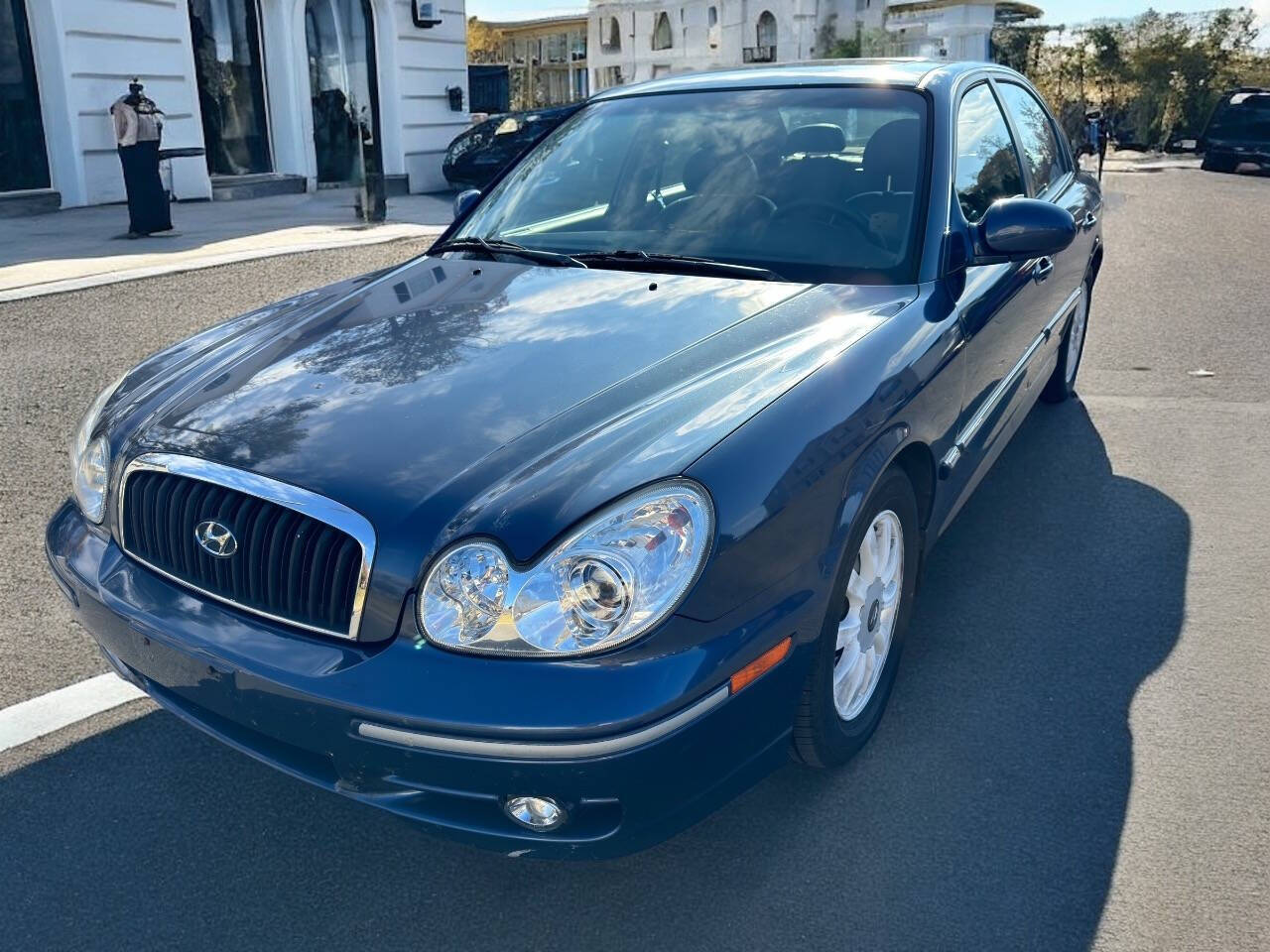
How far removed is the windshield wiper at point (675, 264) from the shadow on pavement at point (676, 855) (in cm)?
125

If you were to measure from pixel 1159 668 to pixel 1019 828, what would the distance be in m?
0.99

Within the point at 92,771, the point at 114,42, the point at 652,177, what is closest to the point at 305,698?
the point at 92,771

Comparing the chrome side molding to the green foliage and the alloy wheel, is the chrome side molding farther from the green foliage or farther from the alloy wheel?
the green foliage

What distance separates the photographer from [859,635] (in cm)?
279

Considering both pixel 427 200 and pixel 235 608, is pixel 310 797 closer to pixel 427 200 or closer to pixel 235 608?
pixel 235 608

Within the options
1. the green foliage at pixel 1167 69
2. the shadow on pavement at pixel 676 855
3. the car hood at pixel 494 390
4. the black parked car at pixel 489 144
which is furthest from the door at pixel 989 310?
the green foliage at pixel 1167 69

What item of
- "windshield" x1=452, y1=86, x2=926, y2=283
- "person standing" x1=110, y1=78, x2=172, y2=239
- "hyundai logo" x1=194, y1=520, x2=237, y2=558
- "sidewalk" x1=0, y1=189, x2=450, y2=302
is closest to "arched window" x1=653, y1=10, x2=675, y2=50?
"sidewalk" x1=0, y1=189, x2=450, y2=302

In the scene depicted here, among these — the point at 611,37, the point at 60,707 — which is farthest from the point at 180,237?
the point at 611,37

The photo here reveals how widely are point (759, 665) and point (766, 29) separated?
66.0 metres

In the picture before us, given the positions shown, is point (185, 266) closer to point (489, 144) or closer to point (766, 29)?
point (489, 144)

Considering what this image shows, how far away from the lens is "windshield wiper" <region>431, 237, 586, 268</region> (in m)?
3.42

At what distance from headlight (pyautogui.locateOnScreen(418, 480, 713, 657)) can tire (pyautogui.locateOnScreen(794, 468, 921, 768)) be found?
0.49 metres

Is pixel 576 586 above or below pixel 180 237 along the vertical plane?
above

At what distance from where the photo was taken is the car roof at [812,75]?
3732 mm
